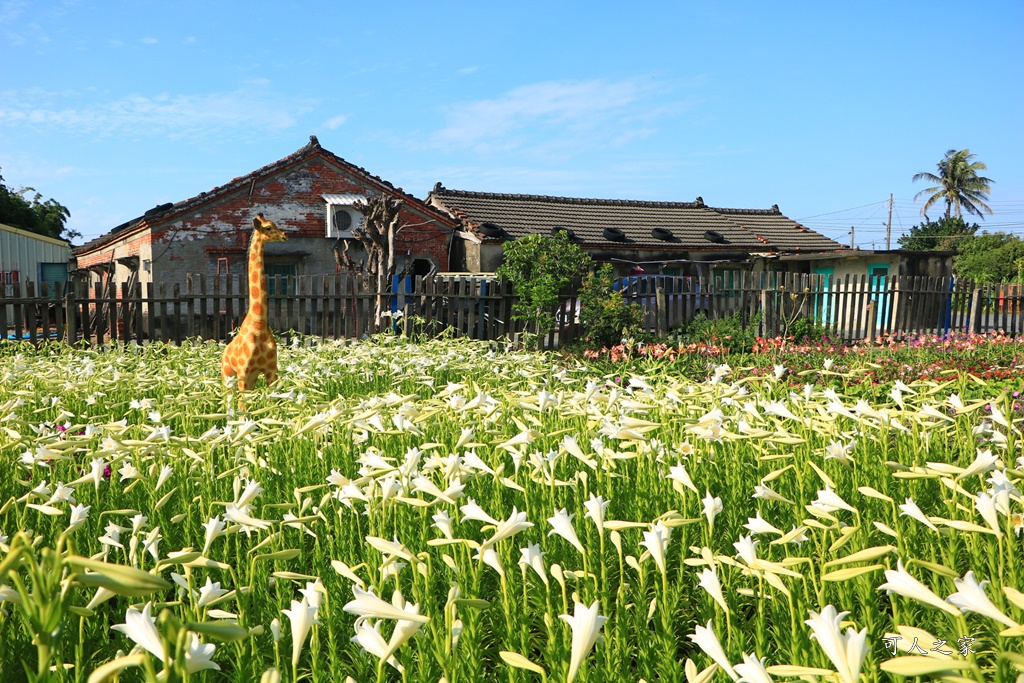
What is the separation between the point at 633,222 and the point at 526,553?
2732 centimetres

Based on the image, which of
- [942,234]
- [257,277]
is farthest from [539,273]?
[942,234]

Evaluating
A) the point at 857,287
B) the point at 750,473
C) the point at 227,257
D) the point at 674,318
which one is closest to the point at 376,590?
the point at 750,473

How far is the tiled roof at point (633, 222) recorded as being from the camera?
2517 cm

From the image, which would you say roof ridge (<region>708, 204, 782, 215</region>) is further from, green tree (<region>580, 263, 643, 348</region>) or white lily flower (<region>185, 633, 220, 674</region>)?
white lily flower (<region>185, 633, 220, 674</region>)

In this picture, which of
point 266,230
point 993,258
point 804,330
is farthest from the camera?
point 993,258

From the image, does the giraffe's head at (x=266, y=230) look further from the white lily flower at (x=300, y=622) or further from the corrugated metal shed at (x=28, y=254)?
the corrugated metal shed at (x=28, y=254)

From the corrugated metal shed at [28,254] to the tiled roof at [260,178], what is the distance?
9.44 metres

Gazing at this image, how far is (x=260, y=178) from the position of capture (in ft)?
70.5

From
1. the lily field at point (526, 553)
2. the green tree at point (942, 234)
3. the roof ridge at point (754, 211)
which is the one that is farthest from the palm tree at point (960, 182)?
the lily field at point (526, 553)

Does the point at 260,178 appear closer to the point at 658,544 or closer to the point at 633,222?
the point at 633,222

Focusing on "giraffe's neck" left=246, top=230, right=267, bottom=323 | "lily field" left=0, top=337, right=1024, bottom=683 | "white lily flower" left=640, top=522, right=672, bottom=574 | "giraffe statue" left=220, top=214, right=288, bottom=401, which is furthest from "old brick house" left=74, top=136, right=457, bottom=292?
"white lily flower" left=640, top=522, right=672, bottom=574

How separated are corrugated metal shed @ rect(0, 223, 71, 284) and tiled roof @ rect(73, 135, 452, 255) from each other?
31.0 feet

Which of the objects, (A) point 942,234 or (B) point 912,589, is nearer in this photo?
(B) point 912,589

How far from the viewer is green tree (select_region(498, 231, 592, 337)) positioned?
12602mm
